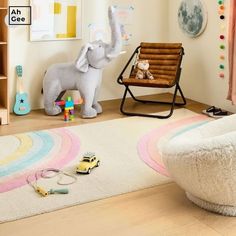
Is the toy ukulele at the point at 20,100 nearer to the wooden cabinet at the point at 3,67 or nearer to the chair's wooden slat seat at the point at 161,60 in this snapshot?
the wooden cabinet at the point at 3,67

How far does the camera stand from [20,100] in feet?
14.3

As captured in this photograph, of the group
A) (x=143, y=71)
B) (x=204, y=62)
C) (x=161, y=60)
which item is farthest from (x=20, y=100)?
(x=204, y=62)

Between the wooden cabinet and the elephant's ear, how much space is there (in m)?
0.63

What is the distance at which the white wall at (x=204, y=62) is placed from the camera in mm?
4539

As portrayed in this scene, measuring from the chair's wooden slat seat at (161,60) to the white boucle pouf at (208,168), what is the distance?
74.0 inches

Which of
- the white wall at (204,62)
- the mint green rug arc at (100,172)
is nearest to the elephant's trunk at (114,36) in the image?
the mint green rug arc at (100,172)

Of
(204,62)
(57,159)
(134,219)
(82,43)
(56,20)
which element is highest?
(56,20)

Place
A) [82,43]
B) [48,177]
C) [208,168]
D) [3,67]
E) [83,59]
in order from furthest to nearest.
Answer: [82,43] → [83,59] → [3,67] → [48,177] → [208,168]

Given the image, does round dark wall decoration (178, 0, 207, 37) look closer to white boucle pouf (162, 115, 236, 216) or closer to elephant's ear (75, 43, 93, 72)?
elephant's ear (75, 43, 93, 72)

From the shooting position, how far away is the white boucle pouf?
7.63 feet

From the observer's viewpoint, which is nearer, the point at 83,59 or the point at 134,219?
the point at 134,219

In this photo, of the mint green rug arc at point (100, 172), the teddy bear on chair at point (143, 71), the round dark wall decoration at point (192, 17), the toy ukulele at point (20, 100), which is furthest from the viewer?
the round dark wall decoration at point (192, 17)

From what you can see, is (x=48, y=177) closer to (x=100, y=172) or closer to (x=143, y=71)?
(x=100, y=172)

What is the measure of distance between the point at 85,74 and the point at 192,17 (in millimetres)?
1305
